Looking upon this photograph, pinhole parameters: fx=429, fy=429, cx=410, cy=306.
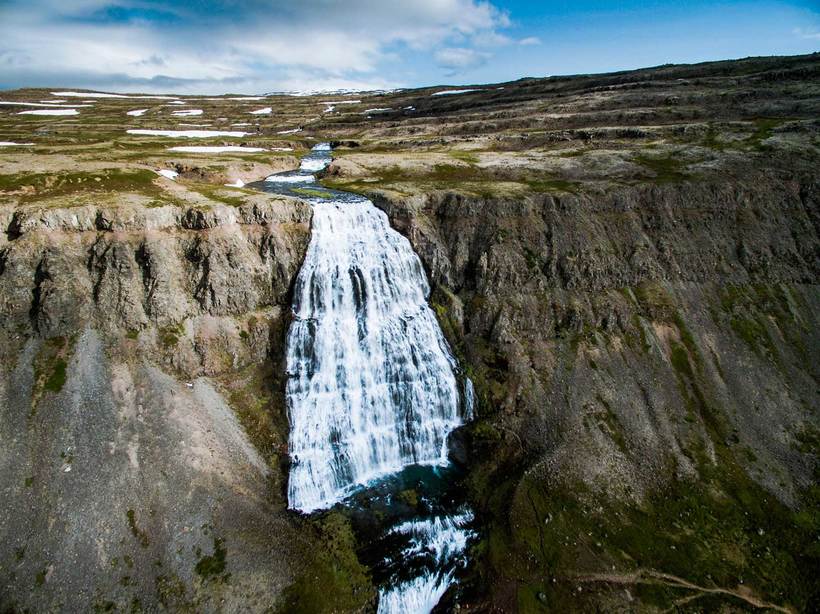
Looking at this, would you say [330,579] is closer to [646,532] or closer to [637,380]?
[646,532]

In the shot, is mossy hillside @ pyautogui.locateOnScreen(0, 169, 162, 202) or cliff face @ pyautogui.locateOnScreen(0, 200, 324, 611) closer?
cliff face @ pyautogui.locateOnScreen(0, 200, 324, 611)

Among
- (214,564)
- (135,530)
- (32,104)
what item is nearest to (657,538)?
(214,564)

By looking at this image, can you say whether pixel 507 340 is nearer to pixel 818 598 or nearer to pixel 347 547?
pixel 347 547

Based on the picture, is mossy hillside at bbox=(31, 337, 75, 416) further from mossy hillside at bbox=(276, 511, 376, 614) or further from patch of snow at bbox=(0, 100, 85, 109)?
patch of snow at bbox=(0, 100, 85, 109)

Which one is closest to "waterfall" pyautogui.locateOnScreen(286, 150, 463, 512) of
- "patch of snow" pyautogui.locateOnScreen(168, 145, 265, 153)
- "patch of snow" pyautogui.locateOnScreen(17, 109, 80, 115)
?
"patch of snow" pyautogui.locateOnScreen(168, 145, 265, 153)

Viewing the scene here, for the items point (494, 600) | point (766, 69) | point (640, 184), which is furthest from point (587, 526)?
point (766, 69)
